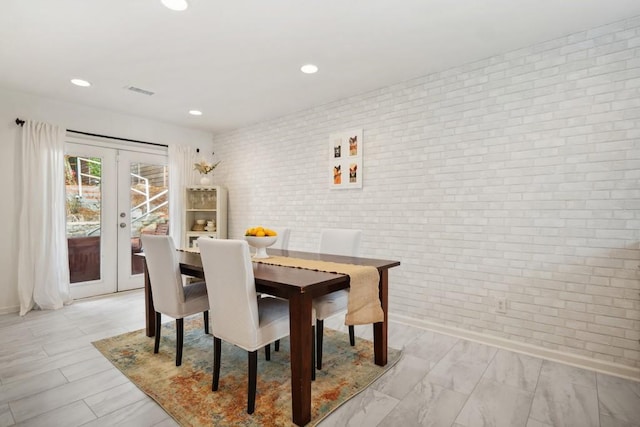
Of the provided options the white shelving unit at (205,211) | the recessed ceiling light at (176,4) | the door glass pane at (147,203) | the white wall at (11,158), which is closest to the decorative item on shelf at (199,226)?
the white shelving unit at (205,211)

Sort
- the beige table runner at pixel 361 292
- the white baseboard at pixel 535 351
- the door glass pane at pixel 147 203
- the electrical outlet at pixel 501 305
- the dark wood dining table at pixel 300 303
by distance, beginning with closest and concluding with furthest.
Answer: the dark wood dining table at pixel 300 303
the beige table runner at pixel 361 292
the white baseboard at pixel 535 351
the electrical outlet at pixel 501 305
the door glass pane at pixel 147 203

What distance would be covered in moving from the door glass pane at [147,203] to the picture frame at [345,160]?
2.56 m

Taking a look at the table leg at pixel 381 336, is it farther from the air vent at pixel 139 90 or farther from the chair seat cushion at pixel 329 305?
the air vent at pixel 139 90

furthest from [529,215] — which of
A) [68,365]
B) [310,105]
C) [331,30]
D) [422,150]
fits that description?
[68,365]

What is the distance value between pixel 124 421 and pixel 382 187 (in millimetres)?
2745

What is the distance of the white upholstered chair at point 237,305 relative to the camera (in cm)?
177

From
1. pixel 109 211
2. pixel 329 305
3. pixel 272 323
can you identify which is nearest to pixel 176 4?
pixel 272 323

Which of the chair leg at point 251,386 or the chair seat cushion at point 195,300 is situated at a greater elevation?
the chair seat cushion at point 195,300

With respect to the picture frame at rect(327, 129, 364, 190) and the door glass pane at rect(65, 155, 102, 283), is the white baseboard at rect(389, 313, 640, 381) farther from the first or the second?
the door glass pane at rect(65, 155, 102, 283)

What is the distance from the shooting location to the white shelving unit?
5.00 m

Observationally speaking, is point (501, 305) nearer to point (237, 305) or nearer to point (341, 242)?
point (341, 242)

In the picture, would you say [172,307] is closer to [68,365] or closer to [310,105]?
[68,365]

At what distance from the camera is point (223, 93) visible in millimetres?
3666

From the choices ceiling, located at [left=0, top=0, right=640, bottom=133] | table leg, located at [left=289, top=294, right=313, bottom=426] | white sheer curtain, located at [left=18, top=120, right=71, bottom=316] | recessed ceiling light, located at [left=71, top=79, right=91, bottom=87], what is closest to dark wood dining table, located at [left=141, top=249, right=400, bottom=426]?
table leg, located at [left=289, top=294, right=313, bottom=426]
